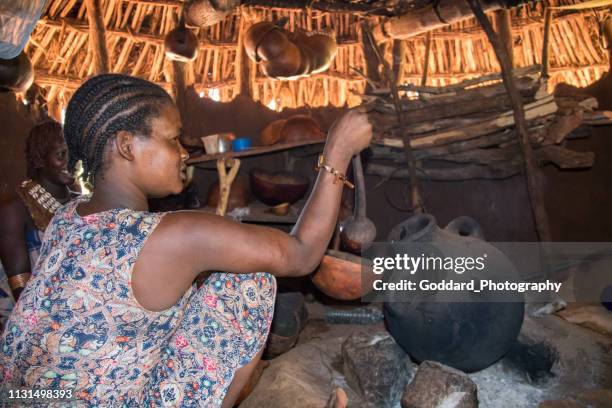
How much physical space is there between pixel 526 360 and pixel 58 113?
5.80 meters

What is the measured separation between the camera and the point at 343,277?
8.42 feet

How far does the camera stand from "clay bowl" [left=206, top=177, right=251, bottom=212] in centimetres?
515

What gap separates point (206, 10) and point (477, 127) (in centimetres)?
286

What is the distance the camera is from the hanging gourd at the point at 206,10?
4.52 metres

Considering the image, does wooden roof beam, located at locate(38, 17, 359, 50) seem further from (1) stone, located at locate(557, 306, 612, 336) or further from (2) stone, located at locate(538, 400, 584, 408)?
(2) stone, located at locate(538, 400, 584, 408)

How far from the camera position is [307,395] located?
2846mm

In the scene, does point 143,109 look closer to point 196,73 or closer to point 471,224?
point 471,224

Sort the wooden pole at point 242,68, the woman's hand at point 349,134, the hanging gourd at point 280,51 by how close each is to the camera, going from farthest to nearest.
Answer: the wooden pole at point 242,68 < the hanging gourd at point 280,51 < the woman's hand at point 349,134

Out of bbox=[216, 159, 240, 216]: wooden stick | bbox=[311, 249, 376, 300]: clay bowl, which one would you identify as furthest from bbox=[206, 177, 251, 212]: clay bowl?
bbox=[311, 249, 376, 300]: clay bowl

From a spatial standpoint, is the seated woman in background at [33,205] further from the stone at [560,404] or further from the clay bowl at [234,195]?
the stone at [560,404]

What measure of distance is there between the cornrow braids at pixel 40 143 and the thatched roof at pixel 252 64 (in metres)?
3.27

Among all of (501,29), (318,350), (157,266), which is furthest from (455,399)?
(501,29)

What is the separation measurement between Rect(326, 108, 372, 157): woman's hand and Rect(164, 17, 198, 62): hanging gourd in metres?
4.22

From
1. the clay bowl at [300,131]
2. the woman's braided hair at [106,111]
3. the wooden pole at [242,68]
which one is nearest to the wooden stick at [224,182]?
the clay bowl at [300,131]
